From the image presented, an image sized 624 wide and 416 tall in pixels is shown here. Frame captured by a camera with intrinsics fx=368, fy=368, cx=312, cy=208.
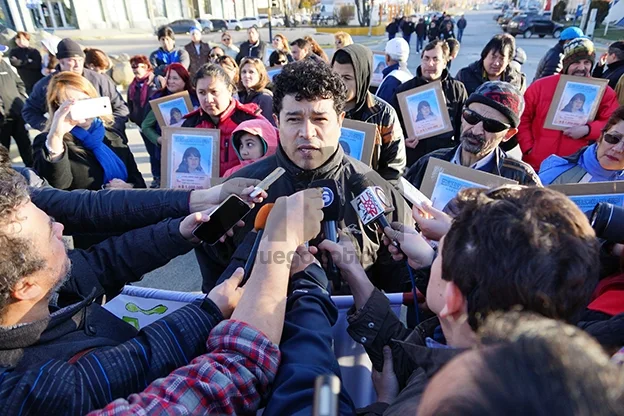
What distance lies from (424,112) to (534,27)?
91.0 ft

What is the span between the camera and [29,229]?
1.06 m

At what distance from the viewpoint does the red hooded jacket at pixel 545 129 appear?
3221mm

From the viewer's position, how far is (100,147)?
285 centimetres

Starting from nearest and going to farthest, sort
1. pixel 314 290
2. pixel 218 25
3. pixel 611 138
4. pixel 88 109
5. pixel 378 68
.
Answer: pixel 314 290 → pixel 611 138 → pixel 88 109 → pixel 378 68 → pixel 218 25

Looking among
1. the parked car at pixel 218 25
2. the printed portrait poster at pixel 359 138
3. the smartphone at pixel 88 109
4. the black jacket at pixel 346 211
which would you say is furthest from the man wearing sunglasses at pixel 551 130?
the parked car at pixel 218 25

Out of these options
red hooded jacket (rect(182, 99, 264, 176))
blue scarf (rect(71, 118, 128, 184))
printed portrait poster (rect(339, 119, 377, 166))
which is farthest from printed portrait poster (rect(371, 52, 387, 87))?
blue scarf (rect(71, 118, 128, 184))

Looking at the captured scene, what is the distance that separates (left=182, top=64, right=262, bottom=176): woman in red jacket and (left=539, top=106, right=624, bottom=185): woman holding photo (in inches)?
93.9

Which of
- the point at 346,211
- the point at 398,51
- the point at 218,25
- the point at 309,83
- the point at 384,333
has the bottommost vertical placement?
the point at 384,333

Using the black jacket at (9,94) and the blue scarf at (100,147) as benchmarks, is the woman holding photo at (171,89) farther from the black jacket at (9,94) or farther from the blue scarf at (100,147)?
the black jacket at (9,94)

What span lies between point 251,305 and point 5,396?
568mm

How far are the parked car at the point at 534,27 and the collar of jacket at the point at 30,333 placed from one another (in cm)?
2984

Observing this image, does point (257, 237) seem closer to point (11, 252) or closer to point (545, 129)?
point (11, 252)

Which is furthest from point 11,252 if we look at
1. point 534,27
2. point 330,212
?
point 534,27

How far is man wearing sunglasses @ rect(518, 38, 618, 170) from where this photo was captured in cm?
315
